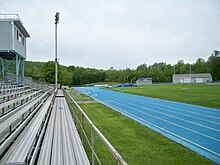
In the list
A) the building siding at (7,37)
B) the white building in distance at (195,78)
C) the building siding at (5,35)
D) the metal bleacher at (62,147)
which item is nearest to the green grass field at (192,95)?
the metal bleacher at (62,147)

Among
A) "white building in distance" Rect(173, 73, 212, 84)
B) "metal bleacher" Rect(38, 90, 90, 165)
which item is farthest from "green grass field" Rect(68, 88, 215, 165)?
"white building in distance" Rect(173, 73, 212, 84)

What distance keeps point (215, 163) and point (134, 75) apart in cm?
9400

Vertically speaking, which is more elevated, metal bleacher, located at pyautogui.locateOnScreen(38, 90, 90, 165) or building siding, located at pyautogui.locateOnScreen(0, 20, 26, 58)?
building siding, located at pyautogui.locateOnScreen(0, 20, 26, 58)

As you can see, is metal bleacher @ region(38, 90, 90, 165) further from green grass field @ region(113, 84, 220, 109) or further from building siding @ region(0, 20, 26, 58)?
building siding @ region(0, 20, 26, 58)

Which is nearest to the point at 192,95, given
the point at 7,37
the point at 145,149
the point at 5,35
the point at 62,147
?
the point at 7,37

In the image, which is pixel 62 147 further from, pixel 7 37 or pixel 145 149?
pixel 7 37

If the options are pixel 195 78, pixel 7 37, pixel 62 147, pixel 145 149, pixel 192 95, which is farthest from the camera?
pixel 195 78

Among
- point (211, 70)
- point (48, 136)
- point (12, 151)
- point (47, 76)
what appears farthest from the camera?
point (211, 70)

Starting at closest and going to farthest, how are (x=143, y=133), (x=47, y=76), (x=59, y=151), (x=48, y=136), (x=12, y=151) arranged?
1. (x=12, y=151)
2. (x=59, y=151)
3. (x=48, y=136)
4. (x=143, y=133)
5. (x=47, y=76)

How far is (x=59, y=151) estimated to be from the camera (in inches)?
171

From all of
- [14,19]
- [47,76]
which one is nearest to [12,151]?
[14,19]

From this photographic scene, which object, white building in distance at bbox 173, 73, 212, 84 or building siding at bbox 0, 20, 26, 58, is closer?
building siding at bbox 0, 20, 26, 58

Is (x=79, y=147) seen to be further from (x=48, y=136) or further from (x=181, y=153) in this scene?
(x=181, y=153)

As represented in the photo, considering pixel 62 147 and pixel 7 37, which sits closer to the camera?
pixel 62 147
